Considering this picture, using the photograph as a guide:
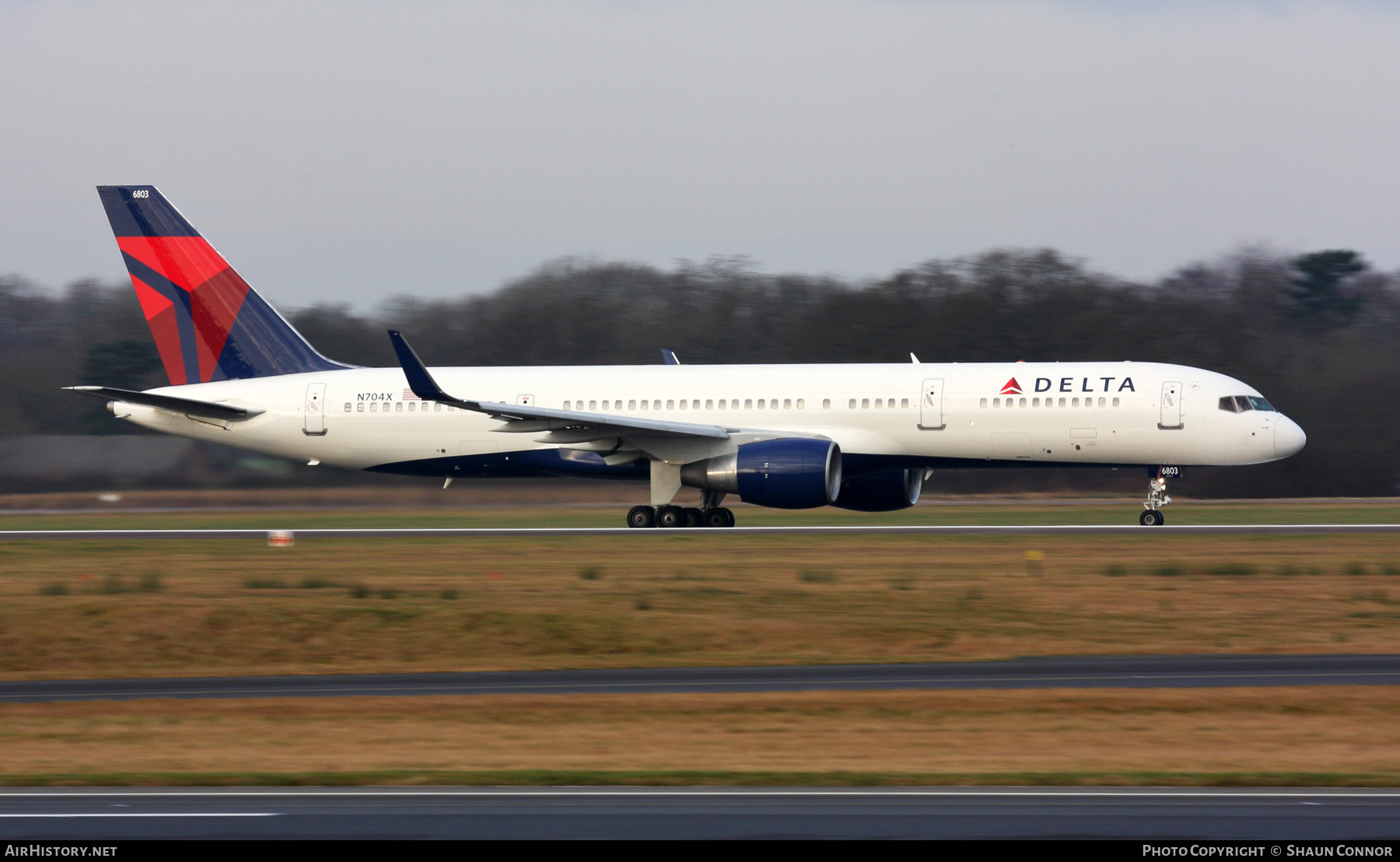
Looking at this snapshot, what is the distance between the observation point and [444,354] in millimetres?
55625

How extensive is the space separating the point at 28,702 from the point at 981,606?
11162mm

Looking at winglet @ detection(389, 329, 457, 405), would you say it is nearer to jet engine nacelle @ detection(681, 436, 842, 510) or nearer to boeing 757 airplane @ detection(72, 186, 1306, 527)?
boeing 757 airplane @ detection(72, 186, 1306, 527)

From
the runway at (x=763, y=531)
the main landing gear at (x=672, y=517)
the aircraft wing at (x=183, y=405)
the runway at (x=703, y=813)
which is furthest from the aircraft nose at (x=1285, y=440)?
the aircraft wing at (x=183, y=405)

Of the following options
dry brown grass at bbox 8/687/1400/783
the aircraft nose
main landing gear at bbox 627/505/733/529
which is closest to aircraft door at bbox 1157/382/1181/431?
the aircraft nose

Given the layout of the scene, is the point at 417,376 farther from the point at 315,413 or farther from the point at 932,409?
the point at 932,409

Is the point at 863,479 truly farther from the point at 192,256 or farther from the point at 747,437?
the point at 192,256

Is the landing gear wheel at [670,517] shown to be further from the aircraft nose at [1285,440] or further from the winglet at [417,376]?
the aircraft nose at [1285,440]

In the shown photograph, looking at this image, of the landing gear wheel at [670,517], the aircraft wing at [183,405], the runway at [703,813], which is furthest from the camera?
the aircraft wing at [183,405]

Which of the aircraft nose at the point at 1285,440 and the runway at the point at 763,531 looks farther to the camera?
the aircraft nose at the point at 1285,440

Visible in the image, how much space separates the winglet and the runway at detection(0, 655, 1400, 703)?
14.0 meters

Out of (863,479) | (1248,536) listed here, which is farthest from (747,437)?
(1248,536)

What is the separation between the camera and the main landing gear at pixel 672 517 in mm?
31875

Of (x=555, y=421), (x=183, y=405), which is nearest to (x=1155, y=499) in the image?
(x=555, y=421)

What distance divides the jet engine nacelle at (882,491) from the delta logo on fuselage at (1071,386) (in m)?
3.33
